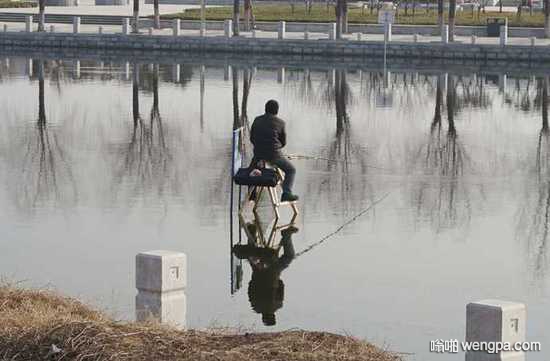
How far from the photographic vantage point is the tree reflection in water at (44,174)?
1859 centimetres

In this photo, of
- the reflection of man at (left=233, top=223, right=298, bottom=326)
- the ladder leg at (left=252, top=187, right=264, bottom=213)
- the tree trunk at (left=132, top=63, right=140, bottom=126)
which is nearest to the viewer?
the reflection of man at (left=233, top=223, right=298, bottom=326)

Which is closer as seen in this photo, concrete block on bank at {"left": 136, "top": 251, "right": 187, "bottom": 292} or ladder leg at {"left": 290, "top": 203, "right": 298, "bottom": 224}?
concrete block on bank at {"left": 136, "top": 251, "right": 187, "bottom": 292}

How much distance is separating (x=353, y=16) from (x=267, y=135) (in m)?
43.9

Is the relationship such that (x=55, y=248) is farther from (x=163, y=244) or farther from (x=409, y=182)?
(x=409, y=182)

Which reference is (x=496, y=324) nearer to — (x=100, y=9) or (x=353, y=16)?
(x=353, y=16)

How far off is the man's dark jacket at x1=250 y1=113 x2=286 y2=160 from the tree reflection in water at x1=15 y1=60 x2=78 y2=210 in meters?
2.86

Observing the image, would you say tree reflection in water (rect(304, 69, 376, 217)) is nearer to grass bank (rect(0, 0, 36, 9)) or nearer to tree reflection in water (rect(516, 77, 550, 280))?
tree reflection in water (rect(516, 77, 550, 280))

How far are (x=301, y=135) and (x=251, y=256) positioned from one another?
1156 centimetres

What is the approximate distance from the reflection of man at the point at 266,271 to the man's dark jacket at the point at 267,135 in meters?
0.85

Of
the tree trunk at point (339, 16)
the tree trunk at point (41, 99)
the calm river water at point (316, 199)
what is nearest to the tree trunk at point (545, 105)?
the calm river water at point (316, 199)

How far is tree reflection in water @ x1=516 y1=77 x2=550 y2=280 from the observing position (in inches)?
607

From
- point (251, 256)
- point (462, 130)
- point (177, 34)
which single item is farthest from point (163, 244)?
point (177, 34)

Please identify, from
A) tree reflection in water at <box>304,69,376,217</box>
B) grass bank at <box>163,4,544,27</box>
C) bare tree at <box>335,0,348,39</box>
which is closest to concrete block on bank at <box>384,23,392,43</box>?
bare tree at <box>335,0,348,39</box>

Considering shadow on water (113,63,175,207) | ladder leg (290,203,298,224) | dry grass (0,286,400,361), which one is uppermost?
dry grass (0,286,400,361)
